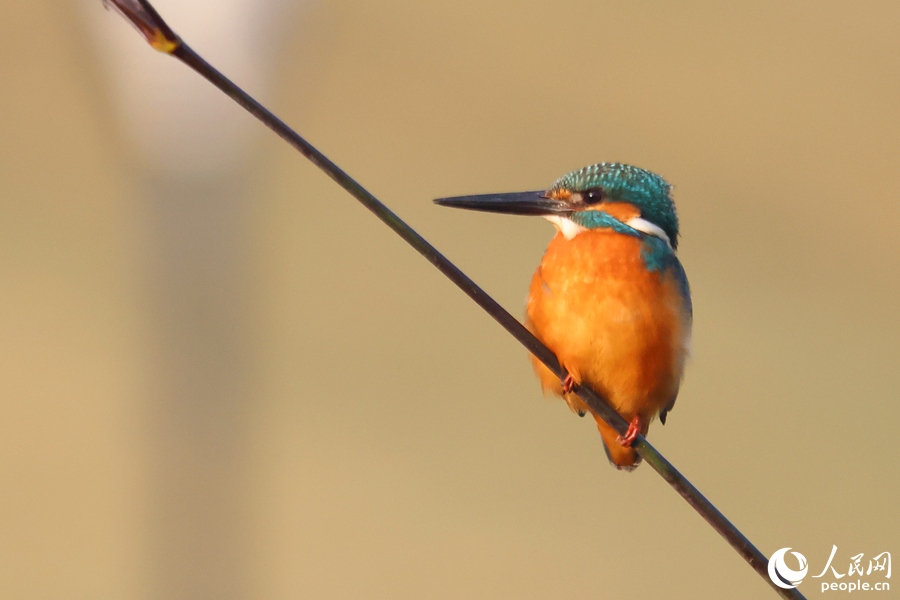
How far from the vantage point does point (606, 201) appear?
0.66 meters

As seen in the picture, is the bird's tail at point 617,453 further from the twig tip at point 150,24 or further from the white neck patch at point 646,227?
the twig tip at point 150,24

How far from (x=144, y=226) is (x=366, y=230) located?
96 centimetres

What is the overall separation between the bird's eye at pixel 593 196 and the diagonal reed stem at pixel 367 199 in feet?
1.08

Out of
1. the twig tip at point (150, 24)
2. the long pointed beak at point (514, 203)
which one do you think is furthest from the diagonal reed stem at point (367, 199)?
the long pointed beak at point (514, 203)

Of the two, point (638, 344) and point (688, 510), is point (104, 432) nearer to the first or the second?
point (688, 510)

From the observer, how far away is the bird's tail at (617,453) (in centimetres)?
70

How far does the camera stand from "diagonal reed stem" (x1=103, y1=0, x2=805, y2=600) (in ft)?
0.81

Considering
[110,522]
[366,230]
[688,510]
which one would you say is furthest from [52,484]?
[688,510]

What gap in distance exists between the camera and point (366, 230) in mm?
3889

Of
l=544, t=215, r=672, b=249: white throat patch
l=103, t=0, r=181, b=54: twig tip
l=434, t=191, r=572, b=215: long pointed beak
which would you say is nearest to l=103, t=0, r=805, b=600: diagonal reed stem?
l=103, t=0, r=181, b=54: twig tip

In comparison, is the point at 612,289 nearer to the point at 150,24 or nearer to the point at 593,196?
the point at 593,196

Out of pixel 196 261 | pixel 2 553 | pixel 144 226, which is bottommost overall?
pixel 2 553

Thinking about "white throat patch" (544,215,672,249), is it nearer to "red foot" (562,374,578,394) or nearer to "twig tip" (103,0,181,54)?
"red foot" (562,374,578,394)

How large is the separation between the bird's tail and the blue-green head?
0.54 feet
